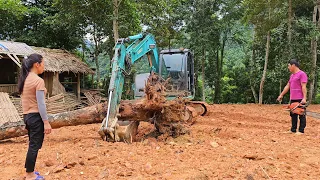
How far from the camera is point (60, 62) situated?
46.5 ft

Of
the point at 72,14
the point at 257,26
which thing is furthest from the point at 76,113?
the point at 257,26

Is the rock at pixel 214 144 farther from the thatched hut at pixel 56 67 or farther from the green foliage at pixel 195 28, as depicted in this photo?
the thatched hut at pixel 56 67

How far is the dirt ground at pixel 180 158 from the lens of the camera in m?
3.61

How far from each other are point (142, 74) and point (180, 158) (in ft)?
16.2

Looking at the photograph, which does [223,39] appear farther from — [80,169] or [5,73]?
[80,169]

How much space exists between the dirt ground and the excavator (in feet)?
1.51

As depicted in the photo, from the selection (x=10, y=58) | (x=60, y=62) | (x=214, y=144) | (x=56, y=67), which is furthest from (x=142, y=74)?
(x=60, y=62)

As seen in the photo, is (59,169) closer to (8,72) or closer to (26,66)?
(26,66)

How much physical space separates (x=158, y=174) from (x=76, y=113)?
3.19m

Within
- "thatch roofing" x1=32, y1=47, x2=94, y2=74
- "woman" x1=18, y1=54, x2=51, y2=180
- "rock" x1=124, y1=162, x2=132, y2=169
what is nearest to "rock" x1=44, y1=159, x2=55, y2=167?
"woman" x1=18, y1=54, x2=51, y2=180

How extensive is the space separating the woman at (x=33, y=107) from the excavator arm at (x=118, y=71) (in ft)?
5.75

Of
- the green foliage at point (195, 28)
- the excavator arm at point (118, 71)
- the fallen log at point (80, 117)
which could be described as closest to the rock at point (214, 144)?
the excavator arm at point (118, 71)

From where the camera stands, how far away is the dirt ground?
3.61m

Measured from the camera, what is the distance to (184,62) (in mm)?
8750
